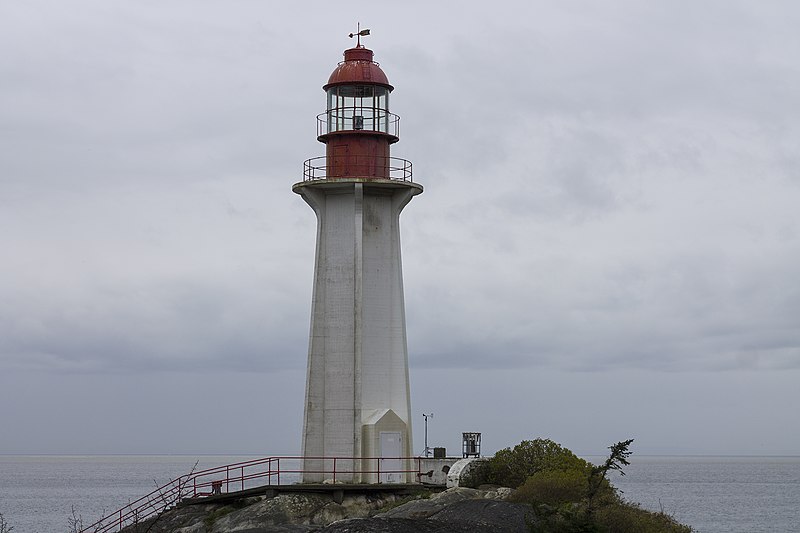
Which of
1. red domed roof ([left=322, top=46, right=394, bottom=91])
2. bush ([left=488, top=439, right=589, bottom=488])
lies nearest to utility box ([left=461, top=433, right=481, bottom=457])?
bush ([left=488, top=439, right=589, bottom=488])

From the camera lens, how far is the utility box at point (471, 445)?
126ft

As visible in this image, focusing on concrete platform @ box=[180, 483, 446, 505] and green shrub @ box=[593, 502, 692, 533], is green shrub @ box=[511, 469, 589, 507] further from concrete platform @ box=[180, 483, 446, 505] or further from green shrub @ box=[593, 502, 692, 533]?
concrete platform @ box=[180, 483, 446, 505]

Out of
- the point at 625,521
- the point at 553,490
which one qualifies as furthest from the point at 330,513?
the point at 625,521

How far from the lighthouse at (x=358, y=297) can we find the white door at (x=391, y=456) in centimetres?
3

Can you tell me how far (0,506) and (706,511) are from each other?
2100 inches

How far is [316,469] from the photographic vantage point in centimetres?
3681

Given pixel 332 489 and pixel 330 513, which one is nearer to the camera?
pixel 330 513

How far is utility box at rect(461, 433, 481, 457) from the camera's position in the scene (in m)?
38.3

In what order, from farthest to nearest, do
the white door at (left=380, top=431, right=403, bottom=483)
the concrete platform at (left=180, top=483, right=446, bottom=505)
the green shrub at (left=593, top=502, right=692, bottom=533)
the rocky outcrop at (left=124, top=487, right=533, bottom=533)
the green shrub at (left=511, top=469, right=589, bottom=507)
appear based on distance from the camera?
the white door at (left=380, top=431, right=403, bottom=483) < the concrete platform at (left=180, top=483, right=446, bottom=505) < the green shrub at (left=511, top=469, right=589, bottom=507) < the rocky outcrop at (left=124, top=487, right=533, bottom=533) < the green shrub at (left=593, top=502, right=692, bottom=533)

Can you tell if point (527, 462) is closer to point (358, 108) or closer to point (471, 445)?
point (471, 445)

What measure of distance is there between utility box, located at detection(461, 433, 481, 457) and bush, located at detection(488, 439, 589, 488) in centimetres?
110

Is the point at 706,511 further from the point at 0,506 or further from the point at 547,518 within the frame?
the point at 547,518

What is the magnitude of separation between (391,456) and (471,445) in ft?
9.81

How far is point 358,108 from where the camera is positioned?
38219mm
